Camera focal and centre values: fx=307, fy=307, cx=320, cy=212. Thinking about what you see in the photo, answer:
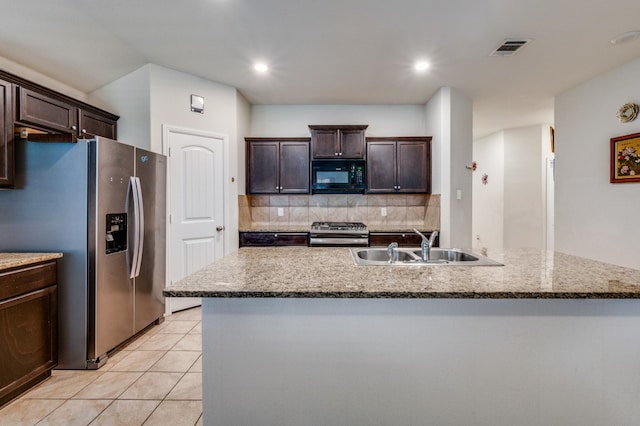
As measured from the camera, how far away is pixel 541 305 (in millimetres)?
1365

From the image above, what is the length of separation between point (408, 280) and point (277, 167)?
3084 mm

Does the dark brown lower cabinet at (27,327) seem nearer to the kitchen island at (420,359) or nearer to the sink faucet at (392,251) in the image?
the kitchen island at (420,359)

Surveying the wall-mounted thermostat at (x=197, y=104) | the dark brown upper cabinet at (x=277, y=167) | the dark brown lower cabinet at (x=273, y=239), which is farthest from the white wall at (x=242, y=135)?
the dark brown lower cabinet at (x=273, y=239)

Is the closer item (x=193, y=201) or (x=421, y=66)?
(x=421, y=66)

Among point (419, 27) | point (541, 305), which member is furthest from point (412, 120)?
point (541, 305)

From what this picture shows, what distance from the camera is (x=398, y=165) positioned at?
4.12 meters

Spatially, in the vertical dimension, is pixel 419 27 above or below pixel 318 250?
above

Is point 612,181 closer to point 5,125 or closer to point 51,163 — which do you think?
point 51,163

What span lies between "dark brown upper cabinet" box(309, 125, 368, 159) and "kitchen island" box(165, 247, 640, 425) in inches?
113

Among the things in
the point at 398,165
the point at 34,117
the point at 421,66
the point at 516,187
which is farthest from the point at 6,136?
the point at 516,187

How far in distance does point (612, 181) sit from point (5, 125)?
542 centimetres

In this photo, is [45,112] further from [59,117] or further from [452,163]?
[452,163]

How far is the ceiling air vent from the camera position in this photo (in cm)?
265

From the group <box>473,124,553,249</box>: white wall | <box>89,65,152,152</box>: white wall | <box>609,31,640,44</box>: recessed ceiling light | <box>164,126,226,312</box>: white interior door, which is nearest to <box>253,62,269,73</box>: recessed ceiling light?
<box>164,126,226,312</box>: white interior door
